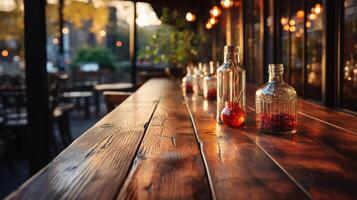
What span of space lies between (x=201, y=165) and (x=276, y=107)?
0.58 m

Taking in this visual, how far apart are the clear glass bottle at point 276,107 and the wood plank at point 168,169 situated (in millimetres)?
243

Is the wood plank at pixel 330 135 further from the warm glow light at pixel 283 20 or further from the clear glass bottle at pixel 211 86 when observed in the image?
A: the warm glow light at pixel 283 20

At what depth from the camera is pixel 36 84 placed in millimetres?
3076

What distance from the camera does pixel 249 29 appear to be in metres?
5.02

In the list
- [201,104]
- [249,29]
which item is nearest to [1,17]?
[249,29]

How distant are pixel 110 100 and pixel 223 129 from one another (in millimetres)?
2156

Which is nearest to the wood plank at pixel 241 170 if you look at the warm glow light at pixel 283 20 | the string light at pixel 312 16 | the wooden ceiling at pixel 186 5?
the string light at pixel 312 16

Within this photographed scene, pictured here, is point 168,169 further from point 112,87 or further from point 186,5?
point 186,5

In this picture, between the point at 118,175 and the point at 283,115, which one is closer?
the point at 118,175

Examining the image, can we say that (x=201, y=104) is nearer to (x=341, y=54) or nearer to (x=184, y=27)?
(x=341, y=54)

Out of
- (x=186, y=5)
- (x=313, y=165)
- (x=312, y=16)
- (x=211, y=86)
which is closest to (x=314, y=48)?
(x=312, y=16)

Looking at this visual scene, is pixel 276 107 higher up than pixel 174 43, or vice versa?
pixel 174 43

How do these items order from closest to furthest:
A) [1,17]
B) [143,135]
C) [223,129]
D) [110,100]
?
[143,135] < [223,129] < [110,100] < [1,17]

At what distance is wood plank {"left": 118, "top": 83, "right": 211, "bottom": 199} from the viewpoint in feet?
2.69
